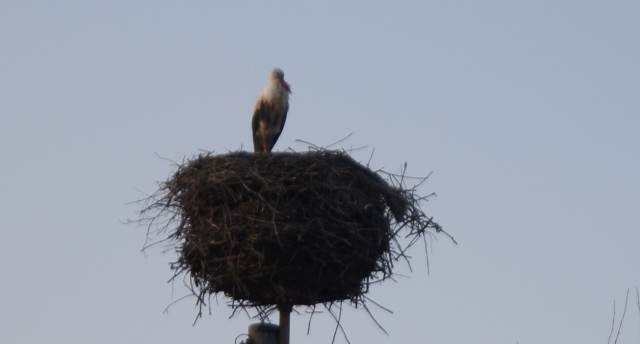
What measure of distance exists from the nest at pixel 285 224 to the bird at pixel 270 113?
282cm

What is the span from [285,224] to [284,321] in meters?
0.99

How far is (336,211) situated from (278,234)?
553 millimetres

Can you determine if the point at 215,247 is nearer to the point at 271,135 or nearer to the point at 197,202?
the point at 197,202

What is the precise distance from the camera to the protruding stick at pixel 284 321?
587cm

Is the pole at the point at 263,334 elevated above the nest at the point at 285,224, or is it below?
below

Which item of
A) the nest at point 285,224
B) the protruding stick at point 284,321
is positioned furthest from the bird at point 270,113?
the protruding stick at point 284,321

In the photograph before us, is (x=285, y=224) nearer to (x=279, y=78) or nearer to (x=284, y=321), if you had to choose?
(x=284, y=321)

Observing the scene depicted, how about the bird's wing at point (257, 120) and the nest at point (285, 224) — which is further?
the bird's wing at point (257, 120)

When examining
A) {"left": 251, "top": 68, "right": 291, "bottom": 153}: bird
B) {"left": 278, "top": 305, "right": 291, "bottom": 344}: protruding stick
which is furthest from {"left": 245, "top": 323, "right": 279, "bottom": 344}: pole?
{"left": 251, "top": 68, "right": 291, "bottom": 153}: bird

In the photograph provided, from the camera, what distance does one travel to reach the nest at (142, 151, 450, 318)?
6.85 meters

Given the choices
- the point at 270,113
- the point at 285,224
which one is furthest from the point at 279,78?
the point at 285,224

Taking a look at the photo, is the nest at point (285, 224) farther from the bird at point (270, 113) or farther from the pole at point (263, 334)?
the bird at point (270, 113)

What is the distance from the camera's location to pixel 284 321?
614 cm

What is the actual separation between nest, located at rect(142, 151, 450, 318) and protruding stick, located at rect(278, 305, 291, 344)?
0.08m
